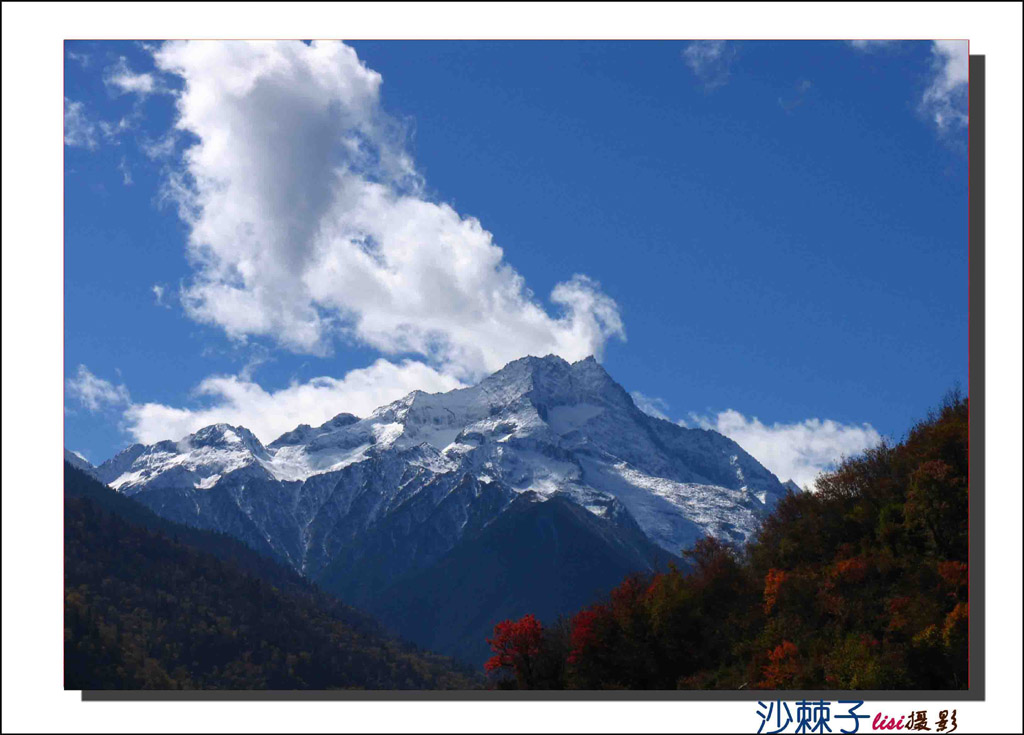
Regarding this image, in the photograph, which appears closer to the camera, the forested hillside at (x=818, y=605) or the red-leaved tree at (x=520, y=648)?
the forested hillside at (x=818, y=605)

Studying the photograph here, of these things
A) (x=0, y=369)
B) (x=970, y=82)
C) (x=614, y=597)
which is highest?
(x=970, y=82)

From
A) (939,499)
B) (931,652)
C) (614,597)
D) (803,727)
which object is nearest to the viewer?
(803,727)

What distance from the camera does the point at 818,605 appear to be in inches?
2586

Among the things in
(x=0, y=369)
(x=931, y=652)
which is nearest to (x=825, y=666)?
(x=931, y=652)

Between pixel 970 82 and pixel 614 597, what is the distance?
44897 millimetres

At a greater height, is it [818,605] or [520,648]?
[818,605]

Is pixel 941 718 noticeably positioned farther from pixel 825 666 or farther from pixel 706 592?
pixel 706 592

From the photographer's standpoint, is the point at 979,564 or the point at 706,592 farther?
the point at 706,592

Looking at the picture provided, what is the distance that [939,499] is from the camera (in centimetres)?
6444

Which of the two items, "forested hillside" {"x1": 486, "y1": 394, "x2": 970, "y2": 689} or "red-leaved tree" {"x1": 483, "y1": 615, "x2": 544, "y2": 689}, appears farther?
"red-leaved tree" {"x1": 483, "y1": 615, "x2": 544, "y2": 689}

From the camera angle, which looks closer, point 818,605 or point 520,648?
point 818,605

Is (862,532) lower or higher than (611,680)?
higher

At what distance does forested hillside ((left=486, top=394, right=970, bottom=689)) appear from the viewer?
57719mm

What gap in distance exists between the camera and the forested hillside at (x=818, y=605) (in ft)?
189
